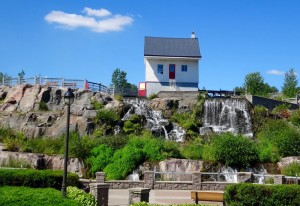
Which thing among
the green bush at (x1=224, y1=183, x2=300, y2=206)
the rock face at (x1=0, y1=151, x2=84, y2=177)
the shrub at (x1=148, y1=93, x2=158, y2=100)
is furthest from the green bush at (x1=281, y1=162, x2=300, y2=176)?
the shrub at (x1=148, y1=93, x2=158, y2=100)

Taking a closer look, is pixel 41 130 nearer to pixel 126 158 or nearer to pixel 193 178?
pixel 126 158

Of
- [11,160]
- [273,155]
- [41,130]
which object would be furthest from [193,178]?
[41,130]

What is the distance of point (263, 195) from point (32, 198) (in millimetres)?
8489

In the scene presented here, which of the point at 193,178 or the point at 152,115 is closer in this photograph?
the point at 193,178

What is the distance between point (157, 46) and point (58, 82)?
41.5 feet

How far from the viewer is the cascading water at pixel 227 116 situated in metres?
39.9

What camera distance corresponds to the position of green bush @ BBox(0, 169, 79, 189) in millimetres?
18875

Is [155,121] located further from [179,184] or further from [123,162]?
[179,184]

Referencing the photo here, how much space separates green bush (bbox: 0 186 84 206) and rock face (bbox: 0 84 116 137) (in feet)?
69.1

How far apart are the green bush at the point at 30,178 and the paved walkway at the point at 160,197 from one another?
2696 mm

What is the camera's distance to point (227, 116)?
40.6 meters

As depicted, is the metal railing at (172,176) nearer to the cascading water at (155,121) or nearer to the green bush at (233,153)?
the green bush at (233,153)

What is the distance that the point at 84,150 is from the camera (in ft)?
104

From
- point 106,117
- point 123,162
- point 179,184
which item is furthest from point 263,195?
point 106,117
